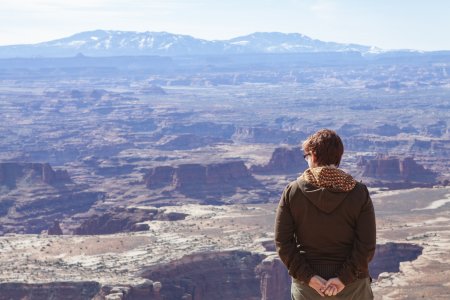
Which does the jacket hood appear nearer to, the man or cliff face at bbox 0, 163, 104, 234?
the man

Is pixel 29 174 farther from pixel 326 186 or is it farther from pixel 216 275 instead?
pixel 326 186

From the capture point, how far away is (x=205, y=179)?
4577 inches

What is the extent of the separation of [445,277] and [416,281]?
4.70ft

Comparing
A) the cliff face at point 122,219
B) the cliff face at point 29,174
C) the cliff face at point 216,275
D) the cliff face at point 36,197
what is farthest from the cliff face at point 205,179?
the cliff face at point 216,275

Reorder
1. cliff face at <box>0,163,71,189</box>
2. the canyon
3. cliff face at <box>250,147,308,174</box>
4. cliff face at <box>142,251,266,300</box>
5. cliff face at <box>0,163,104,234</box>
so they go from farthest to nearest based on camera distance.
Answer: cliff face at <box>250,147,308,174</box> → cliff face at <box>0,163,71,189</box> → cliff face at <box>0,163,104,234</box> → cliff face at <box>142,251,266,300</box> → the canyon

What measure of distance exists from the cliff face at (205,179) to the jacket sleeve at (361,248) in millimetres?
101227

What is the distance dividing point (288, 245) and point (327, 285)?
0.65 meters

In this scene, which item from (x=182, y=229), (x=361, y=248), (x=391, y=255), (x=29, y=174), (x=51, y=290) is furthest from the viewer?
(x=29, y=174)

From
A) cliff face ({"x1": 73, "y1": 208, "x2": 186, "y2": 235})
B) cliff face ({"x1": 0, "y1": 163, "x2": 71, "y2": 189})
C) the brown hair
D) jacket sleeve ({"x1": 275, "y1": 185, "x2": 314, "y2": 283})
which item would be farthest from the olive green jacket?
cliff face ({"x1": 0, "y1": 163, "x2": 71, "y2": 189})

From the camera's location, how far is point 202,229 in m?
65.1

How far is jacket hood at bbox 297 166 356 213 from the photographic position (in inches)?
463

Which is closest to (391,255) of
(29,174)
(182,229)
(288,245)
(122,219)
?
(182,229)

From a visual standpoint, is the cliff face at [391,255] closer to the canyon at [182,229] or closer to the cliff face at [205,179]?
the canyon at [182,229]

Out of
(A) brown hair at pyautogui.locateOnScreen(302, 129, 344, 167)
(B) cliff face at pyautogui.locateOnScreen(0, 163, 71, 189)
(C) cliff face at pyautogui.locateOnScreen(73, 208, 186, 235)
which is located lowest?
(B) cliff face at pyautogui.locateOnScreen(0, 163, 71, 189)
